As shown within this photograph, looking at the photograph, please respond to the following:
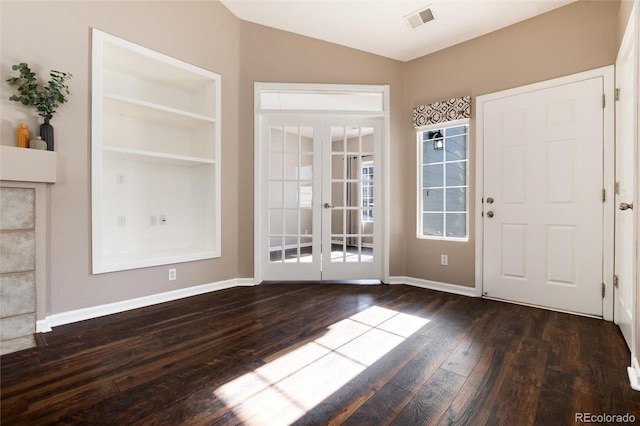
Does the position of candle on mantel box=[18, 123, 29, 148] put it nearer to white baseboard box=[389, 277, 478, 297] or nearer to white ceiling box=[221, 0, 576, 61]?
white ceiling box=[221, 0, 576, 61]

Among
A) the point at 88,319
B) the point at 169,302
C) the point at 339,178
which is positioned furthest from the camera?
the point at 339,178

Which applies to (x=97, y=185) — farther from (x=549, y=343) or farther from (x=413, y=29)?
(x=549, y=343)

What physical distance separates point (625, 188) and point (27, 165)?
14.3 feet

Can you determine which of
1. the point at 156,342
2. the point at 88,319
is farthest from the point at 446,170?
the point at 88,319

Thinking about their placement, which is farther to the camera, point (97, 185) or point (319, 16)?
point (319, 16)

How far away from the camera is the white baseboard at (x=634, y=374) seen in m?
1.52

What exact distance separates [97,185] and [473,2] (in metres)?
3.76

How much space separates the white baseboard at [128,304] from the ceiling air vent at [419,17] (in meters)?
3.36

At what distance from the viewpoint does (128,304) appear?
264cm

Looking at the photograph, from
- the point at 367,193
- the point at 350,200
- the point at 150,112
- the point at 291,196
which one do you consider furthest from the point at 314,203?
the point at 150,112

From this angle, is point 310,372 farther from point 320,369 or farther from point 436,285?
point 436,285

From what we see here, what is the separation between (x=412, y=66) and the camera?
365 centimetres

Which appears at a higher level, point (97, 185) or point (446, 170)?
point (446, 170)

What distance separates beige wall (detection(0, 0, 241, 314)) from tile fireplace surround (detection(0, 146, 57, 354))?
0.12 metres
